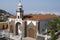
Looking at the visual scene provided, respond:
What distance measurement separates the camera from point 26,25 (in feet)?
76.0

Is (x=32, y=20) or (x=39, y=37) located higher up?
(x=32, y=20)

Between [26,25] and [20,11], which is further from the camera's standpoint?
[20,11]

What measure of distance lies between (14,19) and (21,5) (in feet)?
7.68

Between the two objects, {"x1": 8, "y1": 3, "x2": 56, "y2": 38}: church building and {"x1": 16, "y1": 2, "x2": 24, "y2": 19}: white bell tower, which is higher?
{"x1": 16, "y1": 2, "x2": 24, "y2": 19}: white bell tower

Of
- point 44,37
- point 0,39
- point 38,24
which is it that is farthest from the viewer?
point 38,24

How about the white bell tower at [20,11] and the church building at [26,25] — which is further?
the white bell tower at [20,11]

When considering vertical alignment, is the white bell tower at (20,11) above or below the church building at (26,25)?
above

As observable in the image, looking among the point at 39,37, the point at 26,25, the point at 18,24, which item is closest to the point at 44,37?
the point at 39,37

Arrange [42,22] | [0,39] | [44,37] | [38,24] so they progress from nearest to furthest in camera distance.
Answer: [0,39], [44,37], [38,24], [42,22]

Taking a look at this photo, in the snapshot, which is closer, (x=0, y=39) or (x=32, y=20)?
(x=0, y=39)

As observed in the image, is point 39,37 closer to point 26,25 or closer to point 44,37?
point 44,37

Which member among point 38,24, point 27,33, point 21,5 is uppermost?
point 21,5

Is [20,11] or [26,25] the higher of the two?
[20,11]

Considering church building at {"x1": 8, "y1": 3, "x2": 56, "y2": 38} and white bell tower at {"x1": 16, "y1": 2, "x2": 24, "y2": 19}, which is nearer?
church building at {"x1": 8, "y1": 3, "x2": 56, "y2": 38}
